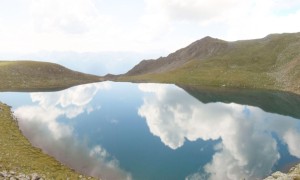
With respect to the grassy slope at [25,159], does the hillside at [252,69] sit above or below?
above

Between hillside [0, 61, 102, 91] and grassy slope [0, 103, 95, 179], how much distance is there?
82.3m

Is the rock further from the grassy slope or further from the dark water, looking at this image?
the dark water

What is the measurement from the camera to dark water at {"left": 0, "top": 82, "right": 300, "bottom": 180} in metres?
45.3

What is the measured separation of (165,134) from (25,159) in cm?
2858

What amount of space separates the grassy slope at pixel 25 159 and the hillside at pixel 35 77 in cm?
8228

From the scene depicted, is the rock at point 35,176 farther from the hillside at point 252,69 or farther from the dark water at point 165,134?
the hillside at point 252,69

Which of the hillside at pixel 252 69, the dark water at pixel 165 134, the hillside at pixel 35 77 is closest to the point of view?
the dark water at pixel 165 134

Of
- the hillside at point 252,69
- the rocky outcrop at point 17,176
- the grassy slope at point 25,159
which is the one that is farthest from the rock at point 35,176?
the hillside at point 252,69

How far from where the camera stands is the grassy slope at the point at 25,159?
3812cm

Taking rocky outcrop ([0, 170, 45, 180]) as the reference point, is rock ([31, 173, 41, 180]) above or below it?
below

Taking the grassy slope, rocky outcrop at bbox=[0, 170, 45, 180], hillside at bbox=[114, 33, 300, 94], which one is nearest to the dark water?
the grassy slope

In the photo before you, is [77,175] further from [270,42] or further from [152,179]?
[270,42]

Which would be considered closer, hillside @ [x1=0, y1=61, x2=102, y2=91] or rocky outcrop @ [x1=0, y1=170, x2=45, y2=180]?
rocky outcrop @ [x1=0, y1=170, x2=45, y2=180]

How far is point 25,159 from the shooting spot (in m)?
43.1
